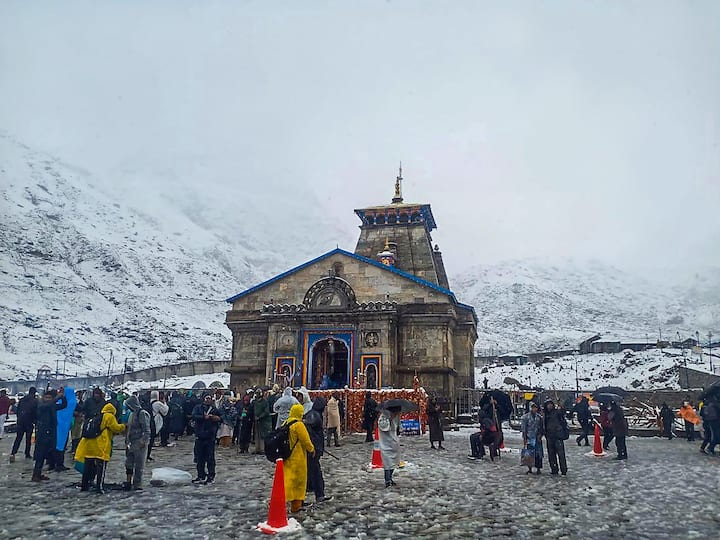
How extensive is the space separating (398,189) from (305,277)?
47.3 feet

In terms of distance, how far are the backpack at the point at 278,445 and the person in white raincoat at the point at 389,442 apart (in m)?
2.92

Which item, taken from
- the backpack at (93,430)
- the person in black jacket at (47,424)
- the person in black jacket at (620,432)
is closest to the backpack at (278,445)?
the backpack at (93,430)

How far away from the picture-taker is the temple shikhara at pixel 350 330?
27.1m

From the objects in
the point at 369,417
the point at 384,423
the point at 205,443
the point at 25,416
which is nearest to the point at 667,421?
the point at 369,417

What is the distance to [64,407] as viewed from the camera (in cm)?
1203

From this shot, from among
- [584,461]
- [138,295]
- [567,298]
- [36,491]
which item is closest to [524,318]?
[567,298]

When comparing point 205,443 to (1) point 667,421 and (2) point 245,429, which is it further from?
(1) point 667,421

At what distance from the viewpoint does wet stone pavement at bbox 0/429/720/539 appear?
7.45m

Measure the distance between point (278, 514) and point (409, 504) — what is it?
100 inches

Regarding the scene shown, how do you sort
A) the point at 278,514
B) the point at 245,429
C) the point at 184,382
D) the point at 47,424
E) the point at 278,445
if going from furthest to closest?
the point at 184,382
the point at 245,429
the point at 47,424
the point at 278,445
the point at 278,514

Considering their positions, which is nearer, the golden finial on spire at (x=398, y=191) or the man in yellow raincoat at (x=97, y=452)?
the man in yellow raincoat at (x=97, y=452)

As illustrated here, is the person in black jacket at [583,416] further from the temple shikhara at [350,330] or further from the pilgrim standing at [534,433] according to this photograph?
the temple shikhara at [350,330]

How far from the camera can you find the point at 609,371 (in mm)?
48625

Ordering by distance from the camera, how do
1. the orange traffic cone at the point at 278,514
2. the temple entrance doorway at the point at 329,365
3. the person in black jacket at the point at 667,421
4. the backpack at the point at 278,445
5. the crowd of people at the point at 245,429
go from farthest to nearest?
the temple entrance doorway at the point at 329,365, the person in black jacket at the point at 667,421, the crowd of people at the point at 245,429, the backpack at the point at 278,445, the orange traffic cone at the point at 278,514
